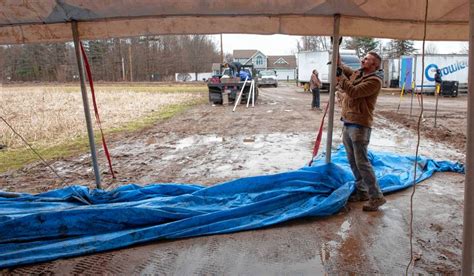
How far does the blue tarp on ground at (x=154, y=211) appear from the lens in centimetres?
346

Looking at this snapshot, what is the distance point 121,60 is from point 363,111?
2171 inches

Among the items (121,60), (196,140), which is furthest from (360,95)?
(121,60)

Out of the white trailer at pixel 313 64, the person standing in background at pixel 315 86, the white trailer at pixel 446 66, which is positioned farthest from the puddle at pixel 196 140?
the white trailer at pixel 446 66

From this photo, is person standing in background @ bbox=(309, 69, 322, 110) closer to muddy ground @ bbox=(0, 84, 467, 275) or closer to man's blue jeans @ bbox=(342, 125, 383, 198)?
muddy ground @ bbox=(0, 84, 467, 275)

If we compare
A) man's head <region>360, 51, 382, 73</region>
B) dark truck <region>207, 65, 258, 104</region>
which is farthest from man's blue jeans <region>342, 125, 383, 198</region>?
dark truck <region>207, 65, 258, 104</region>

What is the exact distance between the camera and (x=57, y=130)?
11047mm

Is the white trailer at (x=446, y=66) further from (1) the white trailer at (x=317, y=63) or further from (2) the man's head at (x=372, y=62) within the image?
(2) the man's head at (x=372, y=62)

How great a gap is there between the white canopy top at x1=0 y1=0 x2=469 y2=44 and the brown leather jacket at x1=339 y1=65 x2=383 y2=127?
75 cm

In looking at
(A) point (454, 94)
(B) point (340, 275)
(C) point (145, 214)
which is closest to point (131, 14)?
(C) point (145, 214)

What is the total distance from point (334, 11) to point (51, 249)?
13.0 feet

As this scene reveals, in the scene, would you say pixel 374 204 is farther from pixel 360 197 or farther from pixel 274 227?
pixel 274 227

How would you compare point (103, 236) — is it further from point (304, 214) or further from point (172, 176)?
point (172, 176)

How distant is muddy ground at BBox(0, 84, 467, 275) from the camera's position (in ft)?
10.2

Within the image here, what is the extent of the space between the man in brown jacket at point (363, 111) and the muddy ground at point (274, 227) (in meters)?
0.37
